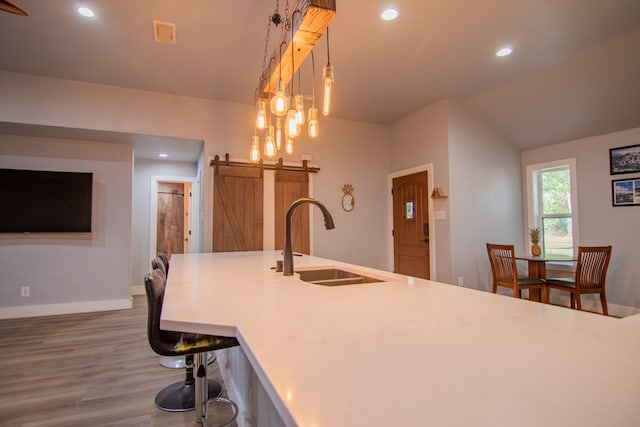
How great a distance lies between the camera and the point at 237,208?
4422 mm

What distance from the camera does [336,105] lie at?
4582mm

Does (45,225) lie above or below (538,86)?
below

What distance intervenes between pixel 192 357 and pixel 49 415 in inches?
33.7

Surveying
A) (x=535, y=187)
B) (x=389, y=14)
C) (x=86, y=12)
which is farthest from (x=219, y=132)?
(x=535, y=187)

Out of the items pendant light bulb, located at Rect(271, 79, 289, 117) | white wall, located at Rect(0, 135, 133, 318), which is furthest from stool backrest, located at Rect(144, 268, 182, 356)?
white wall, located at Rect(0, 135, 133, 318)

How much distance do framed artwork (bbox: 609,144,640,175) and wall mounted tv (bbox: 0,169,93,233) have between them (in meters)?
6.51

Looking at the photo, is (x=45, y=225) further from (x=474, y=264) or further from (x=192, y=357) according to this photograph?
(x=474, y=264)

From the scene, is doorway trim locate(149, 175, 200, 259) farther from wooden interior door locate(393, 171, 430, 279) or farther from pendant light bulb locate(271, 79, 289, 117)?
pendant light bulb locate(271, 79, 289, 117)

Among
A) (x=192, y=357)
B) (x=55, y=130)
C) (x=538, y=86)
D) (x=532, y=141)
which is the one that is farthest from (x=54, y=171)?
(x=532, y=141)

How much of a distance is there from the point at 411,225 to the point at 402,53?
8.22 feet

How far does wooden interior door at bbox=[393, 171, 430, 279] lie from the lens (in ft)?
15.2

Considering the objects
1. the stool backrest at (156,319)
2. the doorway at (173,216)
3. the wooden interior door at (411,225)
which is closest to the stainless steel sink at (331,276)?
the stool backrest at (156,319)

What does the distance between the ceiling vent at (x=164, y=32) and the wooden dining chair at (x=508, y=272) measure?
3.99 m

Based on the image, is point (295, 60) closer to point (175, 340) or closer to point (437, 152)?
point (175, 340)
